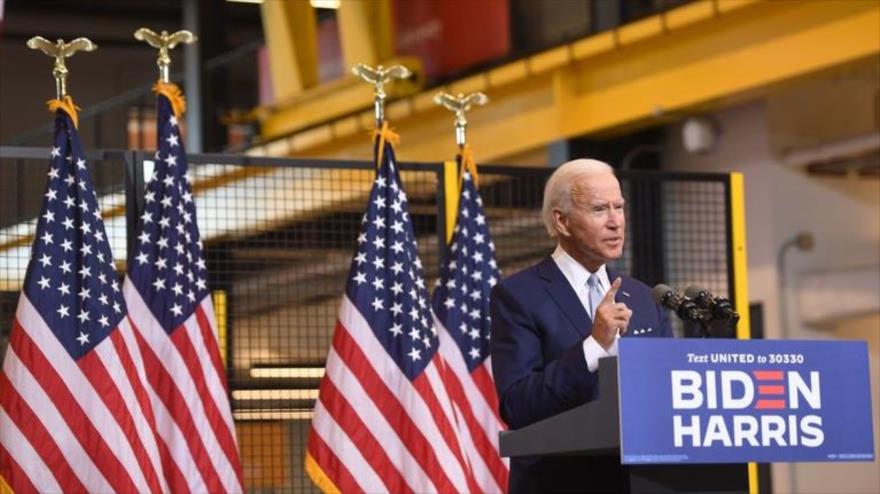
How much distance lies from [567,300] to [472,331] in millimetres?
3086

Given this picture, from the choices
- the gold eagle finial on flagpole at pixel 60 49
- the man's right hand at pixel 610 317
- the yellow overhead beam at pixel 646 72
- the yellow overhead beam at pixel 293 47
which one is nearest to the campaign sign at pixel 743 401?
the man's right hand at pixel 610 317

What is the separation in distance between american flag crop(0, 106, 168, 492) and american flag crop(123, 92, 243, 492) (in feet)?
0.37

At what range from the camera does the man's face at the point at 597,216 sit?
382cm

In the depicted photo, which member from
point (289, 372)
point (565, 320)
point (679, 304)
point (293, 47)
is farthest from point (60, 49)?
point (293, 47)

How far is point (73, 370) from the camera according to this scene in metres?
6.09

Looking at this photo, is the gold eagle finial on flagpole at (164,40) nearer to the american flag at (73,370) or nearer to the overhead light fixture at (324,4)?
the american flag at (73,370)

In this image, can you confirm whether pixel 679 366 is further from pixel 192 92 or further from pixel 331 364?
pixel 192 92

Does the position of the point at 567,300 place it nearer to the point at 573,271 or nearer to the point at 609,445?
the point at 573,271

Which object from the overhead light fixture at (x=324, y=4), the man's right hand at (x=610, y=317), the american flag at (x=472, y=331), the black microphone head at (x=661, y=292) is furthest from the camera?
the overhead light fixture at (x=324, y=4)

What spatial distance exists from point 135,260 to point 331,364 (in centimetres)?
84

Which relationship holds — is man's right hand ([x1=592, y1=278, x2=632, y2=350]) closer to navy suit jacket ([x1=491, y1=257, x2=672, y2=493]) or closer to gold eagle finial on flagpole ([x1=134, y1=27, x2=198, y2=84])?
navy suit jacket ([x1=491, y1=257, x2=672, y2=493])

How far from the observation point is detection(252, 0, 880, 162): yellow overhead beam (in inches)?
354

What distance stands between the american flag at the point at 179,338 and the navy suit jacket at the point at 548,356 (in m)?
2.62

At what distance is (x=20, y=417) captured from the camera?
597 centimetres
